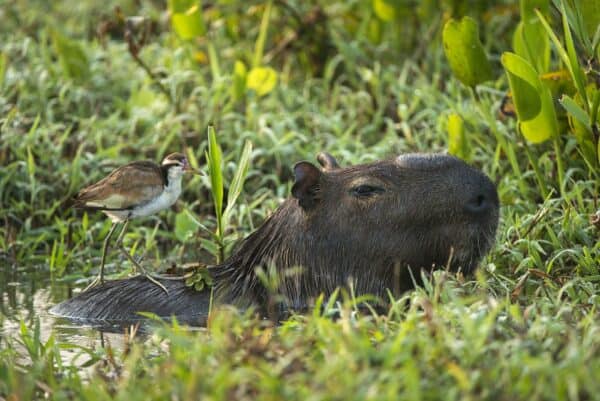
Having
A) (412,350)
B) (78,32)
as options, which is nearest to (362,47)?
(78,32)

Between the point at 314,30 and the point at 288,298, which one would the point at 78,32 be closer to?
the point at 314,30

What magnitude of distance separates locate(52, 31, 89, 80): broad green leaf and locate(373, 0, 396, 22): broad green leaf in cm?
201

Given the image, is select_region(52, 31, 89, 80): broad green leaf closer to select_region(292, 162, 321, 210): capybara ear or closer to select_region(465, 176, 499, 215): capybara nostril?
select_region(292, 162, 321, 210): capybara ear

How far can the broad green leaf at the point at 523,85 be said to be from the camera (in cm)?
545

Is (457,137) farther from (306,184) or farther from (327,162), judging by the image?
(306,184)

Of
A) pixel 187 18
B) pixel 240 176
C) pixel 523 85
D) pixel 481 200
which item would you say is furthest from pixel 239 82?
pixel 481 200

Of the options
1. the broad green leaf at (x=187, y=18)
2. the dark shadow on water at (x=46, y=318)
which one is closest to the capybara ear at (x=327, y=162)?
the dark shadow on water at (x=46, y=318)

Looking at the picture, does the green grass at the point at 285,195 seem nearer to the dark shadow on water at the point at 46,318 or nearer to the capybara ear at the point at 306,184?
the dark shadow on water at the point at 46,318

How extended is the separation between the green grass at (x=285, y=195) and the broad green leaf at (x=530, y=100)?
0.23 m

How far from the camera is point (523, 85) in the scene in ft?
18.4

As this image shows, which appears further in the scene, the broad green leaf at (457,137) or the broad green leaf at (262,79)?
the broad green leaf at (262,79)

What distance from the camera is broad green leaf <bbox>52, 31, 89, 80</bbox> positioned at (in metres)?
8.23

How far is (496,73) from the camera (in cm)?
838

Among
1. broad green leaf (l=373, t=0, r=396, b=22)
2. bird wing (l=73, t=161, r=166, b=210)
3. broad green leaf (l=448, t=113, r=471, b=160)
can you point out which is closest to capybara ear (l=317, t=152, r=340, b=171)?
bird wing (l=73, t=161, r=166, b=210)
